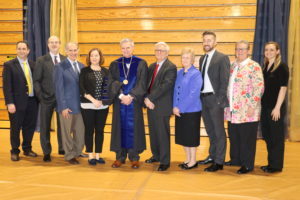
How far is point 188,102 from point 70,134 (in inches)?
56.1

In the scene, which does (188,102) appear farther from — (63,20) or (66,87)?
(63,20)

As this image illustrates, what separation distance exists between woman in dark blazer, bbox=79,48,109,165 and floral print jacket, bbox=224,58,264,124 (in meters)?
1.37

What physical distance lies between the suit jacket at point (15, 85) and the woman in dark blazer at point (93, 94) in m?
0.84

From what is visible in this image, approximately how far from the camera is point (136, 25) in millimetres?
5555

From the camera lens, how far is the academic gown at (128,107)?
133 inches

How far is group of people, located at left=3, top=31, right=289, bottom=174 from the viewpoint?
3.24 m

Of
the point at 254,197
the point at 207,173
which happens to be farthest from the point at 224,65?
the point at 254,197

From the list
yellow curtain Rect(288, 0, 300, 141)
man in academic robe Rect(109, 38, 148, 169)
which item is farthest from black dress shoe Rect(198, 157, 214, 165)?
yellow curtain Rect(288, 0, 300, 141)

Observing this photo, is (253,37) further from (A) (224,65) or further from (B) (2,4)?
(B) (2,4)

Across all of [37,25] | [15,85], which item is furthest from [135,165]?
[37,25]

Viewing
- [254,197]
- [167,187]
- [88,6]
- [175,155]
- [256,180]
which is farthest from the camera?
[88,6]

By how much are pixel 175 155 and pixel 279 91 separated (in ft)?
5.13

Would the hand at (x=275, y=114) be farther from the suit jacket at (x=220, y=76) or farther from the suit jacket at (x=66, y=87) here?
the suit jacket at (x=66, y=87)

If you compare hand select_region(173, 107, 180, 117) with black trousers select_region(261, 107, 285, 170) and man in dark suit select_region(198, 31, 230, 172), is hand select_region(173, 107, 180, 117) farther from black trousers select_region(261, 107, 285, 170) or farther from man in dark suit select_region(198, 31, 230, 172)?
black trousers select_region(261, 107, 285, 170)
